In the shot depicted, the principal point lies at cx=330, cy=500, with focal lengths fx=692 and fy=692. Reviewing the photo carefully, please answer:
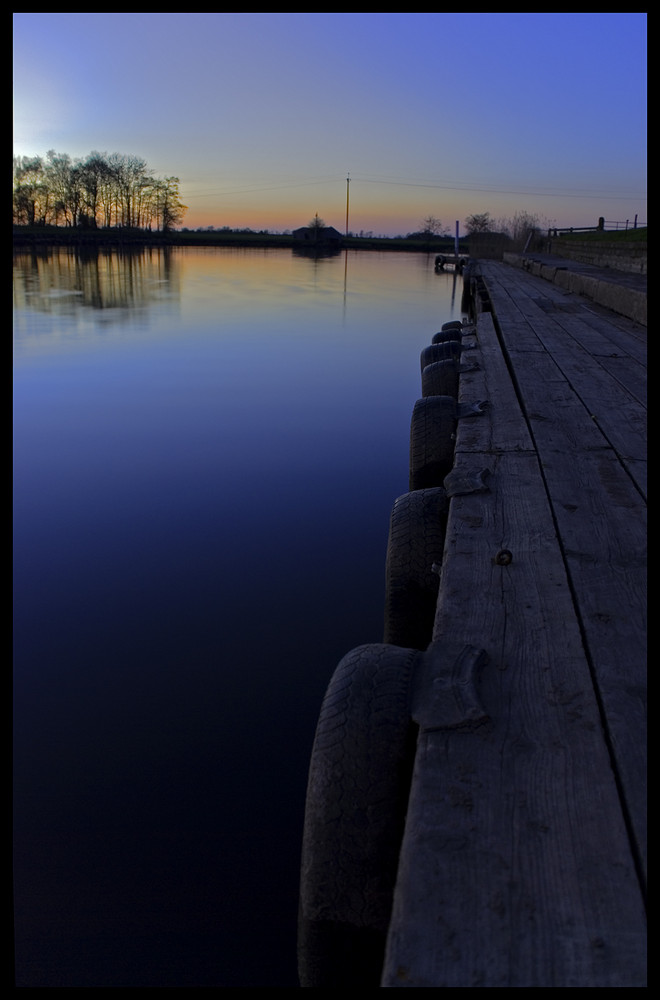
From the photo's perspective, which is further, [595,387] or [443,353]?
[443,353]

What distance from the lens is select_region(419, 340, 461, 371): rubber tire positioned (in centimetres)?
779

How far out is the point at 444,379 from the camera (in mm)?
6105

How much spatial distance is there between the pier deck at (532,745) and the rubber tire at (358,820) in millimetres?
106

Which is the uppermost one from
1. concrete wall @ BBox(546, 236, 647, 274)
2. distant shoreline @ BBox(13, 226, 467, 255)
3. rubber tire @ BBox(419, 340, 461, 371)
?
distant shoreline @ BBox(13, 226, 467, 255)

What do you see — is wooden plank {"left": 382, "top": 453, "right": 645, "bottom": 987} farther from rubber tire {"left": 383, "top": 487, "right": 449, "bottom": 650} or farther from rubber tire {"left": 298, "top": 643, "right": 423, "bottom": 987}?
rubber tire {"left": 383, "top": 487, "right": 449, "bottom": 650}

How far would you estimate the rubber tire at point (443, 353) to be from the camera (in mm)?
7791

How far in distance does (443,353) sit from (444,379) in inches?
83.0

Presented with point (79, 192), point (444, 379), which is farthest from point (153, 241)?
point (444, 379)

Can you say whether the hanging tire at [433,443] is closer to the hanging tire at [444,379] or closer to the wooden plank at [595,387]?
the wooden plank at [595,387]

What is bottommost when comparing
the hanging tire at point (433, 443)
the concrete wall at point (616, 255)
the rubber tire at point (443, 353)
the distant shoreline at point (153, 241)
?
the hanging tire at point (433, 443)

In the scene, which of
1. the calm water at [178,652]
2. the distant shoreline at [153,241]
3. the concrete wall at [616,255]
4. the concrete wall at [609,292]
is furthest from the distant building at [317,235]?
the calm water at [178,652]

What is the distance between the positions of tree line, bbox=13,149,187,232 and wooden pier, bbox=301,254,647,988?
278ft

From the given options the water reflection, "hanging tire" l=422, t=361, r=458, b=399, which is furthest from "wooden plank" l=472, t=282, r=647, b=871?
the water reflection

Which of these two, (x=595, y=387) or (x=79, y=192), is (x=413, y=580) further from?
(x=79, y=192)
